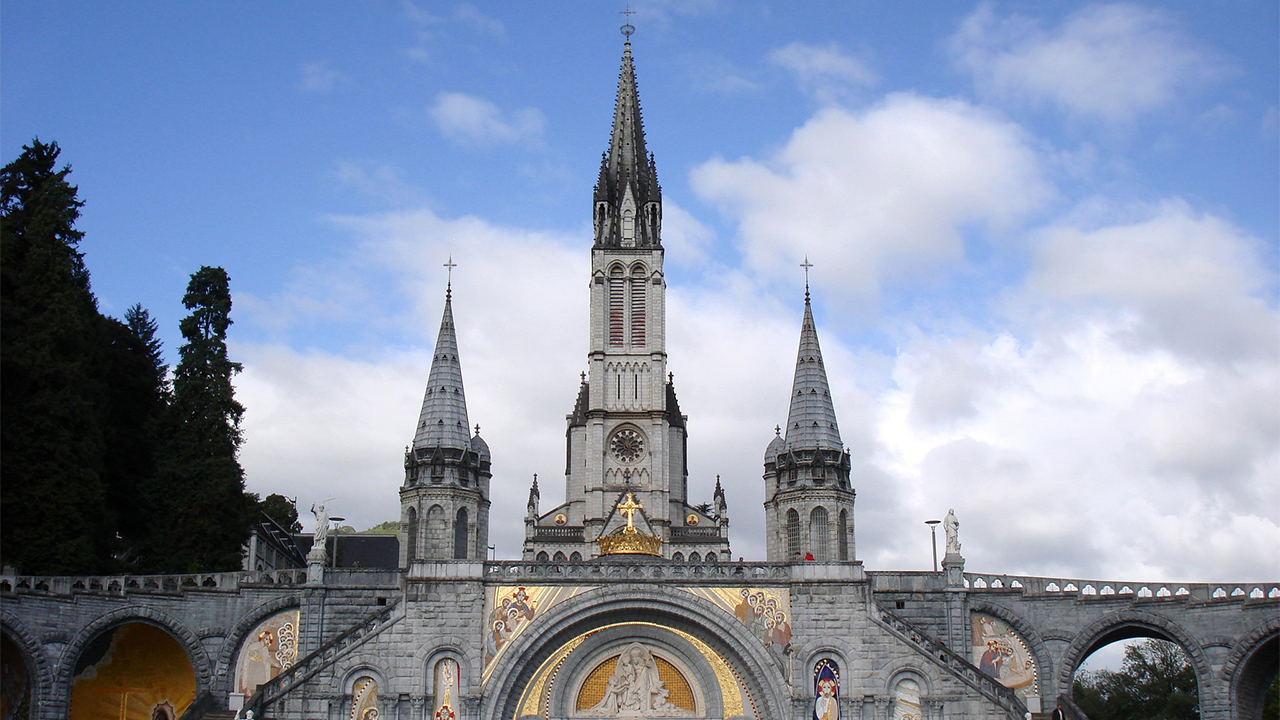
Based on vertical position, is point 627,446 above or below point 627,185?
below

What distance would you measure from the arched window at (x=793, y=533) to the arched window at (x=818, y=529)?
60cm

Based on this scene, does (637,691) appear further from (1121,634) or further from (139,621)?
(1121,634)

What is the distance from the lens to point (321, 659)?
32875 mm

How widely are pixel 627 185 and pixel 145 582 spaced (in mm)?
40452

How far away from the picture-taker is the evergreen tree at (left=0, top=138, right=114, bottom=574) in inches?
1326

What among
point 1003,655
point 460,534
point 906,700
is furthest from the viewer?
point 460,534

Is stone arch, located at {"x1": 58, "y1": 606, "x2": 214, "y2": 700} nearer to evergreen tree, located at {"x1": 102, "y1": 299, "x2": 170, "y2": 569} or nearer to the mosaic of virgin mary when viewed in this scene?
evergreen tree, located at {"x1": 102, "y1": 299, "x2": 170, "y2": 569}

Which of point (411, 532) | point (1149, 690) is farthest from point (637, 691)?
point (1149, 690)

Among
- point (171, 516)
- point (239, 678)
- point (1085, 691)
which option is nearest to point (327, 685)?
point (239, 678)

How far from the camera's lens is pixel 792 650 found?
33.8 metres

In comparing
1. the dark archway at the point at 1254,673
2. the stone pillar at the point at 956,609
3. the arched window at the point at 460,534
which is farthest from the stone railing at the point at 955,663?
the arched window at the point at 460,534

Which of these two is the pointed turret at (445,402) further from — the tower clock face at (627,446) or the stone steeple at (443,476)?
the tower clock face at (627,446)

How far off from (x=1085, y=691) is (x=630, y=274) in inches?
1294

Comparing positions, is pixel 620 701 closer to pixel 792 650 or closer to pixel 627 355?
pixel 792 650
